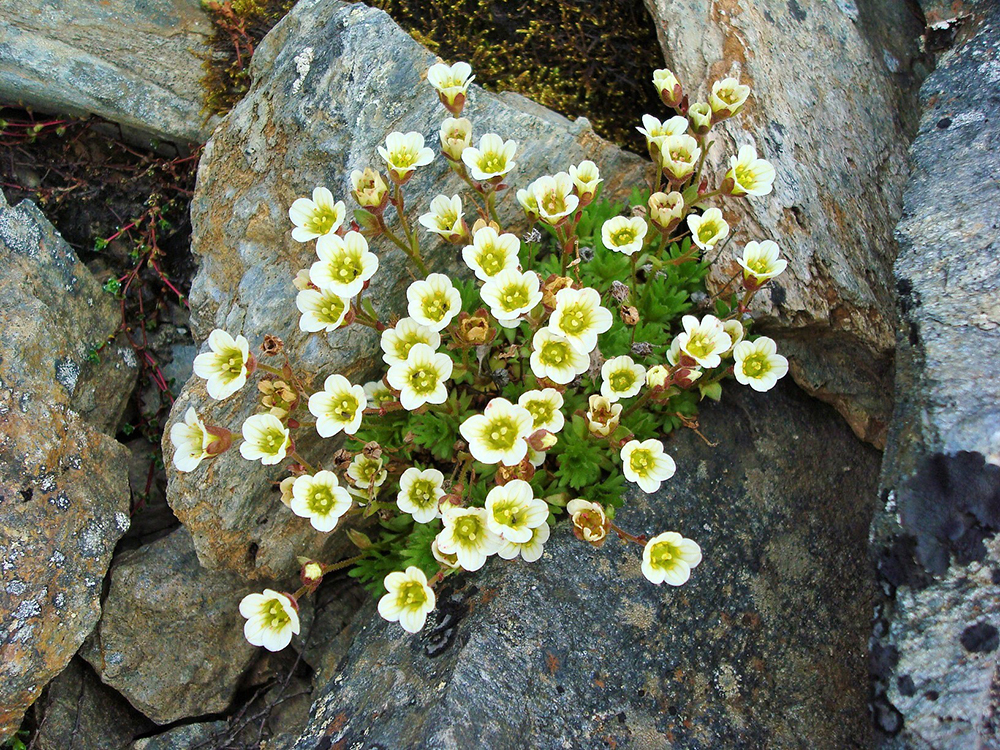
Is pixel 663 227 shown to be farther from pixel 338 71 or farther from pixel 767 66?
pixel 338 71

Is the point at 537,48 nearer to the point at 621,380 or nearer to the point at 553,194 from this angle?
the point at 553,194

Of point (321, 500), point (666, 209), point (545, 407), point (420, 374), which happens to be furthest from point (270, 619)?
point (666, 209)

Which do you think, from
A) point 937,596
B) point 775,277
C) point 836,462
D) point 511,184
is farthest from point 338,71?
point 937,596

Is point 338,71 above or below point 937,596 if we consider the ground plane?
above

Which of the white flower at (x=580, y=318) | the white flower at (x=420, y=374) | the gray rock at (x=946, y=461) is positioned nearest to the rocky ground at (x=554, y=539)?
the gray rock at (x=946, y=461)

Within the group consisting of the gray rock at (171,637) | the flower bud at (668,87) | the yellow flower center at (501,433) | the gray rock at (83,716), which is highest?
the flower bud at (668,87)

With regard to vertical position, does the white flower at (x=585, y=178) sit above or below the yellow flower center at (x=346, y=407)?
above

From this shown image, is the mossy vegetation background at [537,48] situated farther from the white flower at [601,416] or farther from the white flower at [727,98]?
the white flower at [601,416]
